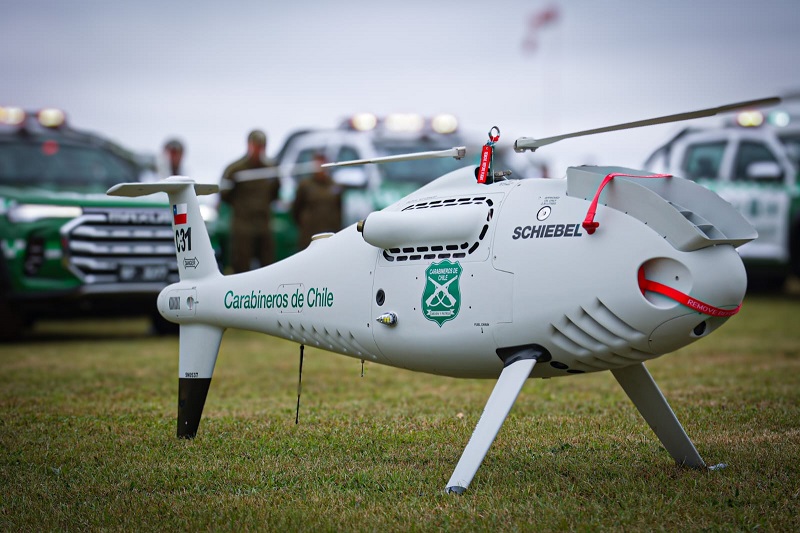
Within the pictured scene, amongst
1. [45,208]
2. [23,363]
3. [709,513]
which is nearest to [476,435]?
[709,513]

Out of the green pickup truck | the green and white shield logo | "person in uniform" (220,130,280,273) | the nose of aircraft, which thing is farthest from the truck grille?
the nose of aircraft


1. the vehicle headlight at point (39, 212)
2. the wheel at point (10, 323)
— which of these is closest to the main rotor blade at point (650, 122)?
the vehicle headlight at point (39, 212)

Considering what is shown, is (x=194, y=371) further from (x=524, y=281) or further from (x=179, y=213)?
(x=524, y=281)

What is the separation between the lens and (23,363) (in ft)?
29.1

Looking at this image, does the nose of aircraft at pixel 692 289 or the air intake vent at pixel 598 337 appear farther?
the air intake vent at pixel 598 337

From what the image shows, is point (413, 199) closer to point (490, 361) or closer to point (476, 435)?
point (490, 361)

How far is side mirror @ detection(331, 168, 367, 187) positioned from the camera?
12617 millimetres

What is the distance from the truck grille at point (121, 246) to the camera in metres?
9.82

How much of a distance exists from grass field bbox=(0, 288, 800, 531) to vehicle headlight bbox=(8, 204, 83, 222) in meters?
1.79

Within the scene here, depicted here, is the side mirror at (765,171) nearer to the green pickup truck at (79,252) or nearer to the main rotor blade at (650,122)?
the green pickup truck at (79,252)

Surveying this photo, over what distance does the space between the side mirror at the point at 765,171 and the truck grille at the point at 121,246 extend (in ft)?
29.1

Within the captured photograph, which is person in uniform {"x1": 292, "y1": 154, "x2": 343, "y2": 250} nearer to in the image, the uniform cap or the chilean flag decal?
the uniform cap

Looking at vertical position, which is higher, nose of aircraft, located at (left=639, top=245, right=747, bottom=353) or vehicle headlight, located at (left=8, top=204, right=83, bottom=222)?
nose of aircraft, located at (left=639, top=245, right=747, bottom=353)

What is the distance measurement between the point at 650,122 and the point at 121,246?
7080 millimetres
